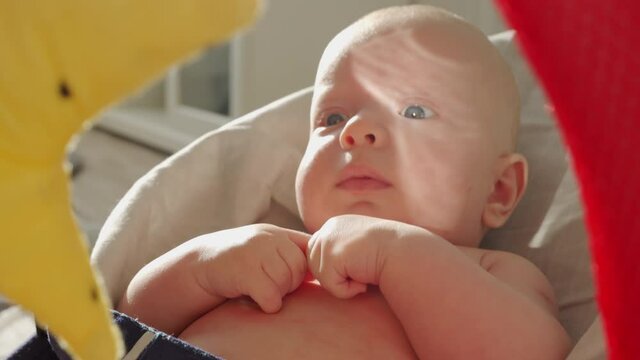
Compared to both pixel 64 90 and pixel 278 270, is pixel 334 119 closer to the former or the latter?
pixel 278 270

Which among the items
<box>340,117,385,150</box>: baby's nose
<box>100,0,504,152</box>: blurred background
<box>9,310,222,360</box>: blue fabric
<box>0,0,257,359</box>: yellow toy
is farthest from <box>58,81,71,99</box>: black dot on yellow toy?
<box>100,0,504,152</box>: blurred background

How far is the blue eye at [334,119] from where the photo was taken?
69 centimetres

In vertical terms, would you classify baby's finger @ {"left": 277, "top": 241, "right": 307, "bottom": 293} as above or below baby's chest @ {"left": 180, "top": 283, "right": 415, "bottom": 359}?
above

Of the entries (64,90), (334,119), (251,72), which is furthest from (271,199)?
(251,72)

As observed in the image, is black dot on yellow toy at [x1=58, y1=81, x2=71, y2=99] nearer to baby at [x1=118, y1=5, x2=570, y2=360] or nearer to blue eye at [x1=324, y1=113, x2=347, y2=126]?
baby at [x1=118, y1=5, x2=570, y2=360]

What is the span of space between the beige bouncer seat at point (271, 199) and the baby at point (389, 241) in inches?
1.5

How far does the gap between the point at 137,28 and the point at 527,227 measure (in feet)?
1.95

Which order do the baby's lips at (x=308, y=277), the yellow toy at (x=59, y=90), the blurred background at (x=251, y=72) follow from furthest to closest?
the blurred background at (x=251, y=72) → the baby's lips at (x=308, y=277) → the yellow toy at (x=59, y=90)

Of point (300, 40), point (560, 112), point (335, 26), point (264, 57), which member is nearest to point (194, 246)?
point (560, 112)

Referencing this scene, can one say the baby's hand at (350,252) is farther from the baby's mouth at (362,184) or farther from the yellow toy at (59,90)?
the yellow toy at (59,90)

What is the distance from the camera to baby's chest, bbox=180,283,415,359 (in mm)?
566

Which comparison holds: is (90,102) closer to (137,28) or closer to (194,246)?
(137,28)

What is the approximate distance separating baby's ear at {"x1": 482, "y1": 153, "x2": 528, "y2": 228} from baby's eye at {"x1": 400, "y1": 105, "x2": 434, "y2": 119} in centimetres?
9

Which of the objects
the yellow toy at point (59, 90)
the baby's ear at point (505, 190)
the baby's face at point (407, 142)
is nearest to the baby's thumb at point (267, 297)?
the baby's face at point (407, 142)
